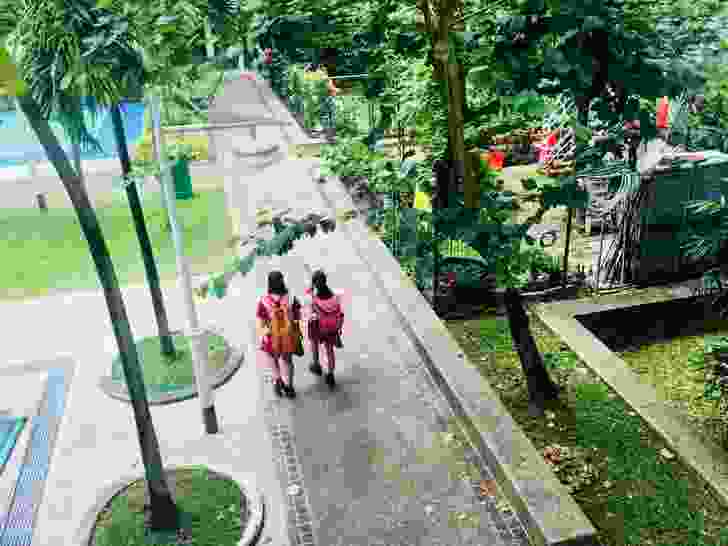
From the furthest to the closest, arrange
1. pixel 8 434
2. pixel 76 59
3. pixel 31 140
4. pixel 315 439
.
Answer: pixel 31 140 < pixel 8 434 < pixel 315 439 < pixel 76 59

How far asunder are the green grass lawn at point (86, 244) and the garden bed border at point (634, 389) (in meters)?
6.35

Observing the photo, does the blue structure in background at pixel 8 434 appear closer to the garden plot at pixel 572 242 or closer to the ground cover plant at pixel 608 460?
the ground cover plant at pixel 608 460

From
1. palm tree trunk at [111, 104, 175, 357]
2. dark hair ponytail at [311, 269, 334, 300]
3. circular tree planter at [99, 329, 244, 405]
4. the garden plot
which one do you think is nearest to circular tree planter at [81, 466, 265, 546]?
circular tree planter at [99, 329, 244, 405]

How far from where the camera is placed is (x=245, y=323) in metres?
10.2

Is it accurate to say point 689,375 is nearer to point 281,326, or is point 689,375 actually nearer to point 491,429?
point 491,429

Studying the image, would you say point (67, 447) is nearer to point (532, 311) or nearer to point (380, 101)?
point (380, 101)

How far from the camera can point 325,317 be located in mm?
7570

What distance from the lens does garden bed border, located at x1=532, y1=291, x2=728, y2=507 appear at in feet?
21.5

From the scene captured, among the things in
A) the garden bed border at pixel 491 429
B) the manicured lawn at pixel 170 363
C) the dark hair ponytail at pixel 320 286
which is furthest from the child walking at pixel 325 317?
the manicured lawn at pixel 170 363

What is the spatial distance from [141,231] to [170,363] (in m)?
1.86

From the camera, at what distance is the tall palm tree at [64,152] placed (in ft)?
15.2

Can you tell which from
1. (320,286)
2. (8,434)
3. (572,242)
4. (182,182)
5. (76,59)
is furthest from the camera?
(182,182)

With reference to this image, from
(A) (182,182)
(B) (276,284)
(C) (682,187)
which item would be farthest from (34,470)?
(A) (182,182)

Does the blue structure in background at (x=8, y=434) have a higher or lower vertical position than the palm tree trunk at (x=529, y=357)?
lower
